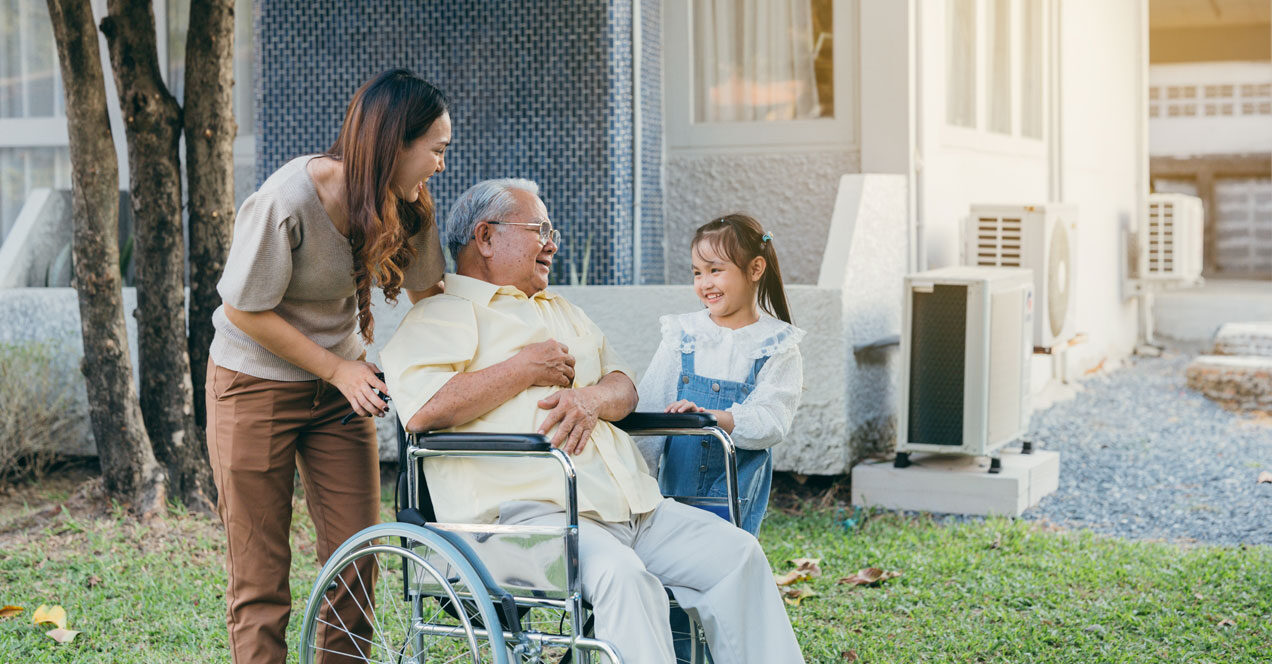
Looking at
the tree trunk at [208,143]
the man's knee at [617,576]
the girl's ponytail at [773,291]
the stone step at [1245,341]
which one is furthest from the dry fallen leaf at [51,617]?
the stone step at [1245,341]

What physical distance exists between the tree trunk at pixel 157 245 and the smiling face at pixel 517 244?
8.87ft

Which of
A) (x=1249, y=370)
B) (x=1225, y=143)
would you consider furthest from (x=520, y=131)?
(x=1225, y=143)

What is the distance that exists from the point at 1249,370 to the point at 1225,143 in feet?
27.2

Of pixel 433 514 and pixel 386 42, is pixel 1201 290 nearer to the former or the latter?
pixel 386 42

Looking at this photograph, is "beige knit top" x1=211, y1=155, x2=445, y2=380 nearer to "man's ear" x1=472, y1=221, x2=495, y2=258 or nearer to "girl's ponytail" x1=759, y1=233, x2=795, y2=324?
"man's ear" x1=472, y1=221, x2=495, y2=258

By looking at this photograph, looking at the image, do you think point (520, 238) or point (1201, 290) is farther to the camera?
point (1201, 290)

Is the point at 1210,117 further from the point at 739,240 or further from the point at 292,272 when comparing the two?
the point at 292,272

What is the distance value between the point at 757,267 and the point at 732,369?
0.96 feet

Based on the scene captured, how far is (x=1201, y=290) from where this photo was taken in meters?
14.0

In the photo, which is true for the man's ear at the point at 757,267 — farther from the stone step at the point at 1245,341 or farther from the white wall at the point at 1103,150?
the stone step at the point at 1245,341

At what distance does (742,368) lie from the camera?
3586mm

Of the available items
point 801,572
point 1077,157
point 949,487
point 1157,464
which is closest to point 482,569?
point 801,572

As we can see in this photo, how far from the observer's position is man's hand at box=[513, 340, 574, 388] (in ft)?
9.80

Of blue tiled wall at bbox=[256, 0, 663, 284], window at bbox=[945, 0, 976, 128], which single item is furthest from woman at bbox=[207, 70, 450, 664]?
window at bbox=[945, 0, 976, 128]
